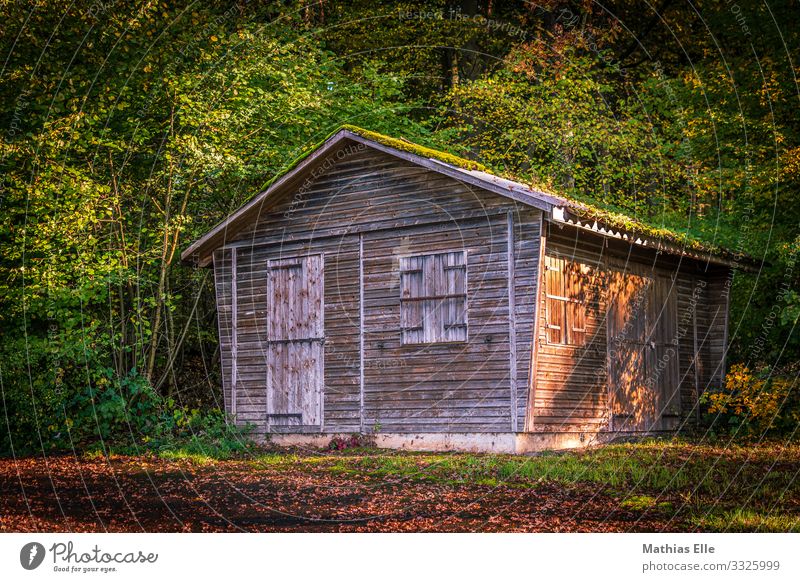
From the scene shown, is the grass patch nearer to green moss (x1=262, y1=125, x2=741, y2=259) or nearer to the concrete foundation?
the concrete foundation

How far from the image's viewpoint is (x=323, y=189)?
20125 millimetres

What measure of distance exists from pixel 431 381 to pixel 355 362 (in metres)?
1.88

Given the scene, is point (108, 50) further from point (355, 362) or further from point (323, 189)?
point (355, 362)

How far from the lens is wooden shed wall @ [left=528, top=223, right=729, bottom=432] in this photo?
17.8 m

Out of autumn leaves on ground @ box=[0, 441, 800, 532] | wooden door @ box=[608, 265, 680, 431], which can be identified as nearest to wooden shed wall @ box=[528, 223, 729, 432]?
wooden door @ box=[608, 265, 680, 431]

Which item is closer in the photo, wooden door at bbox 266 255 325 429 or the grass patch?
the grass patch

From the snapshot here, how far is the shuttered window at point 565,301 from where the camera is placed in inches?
706

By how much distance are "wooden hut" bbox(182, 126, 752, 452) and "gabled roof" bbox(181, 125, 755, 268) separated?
0.04 m

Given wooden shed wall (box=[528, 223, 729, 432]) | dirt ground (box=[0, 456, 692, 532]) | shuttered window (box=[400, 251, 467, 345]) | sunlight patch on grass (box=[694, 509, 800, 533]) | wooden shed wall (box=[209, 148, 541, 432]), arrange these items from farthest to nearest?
shuttered window (box=[400, 251, 467, 345]) < wooden shed wall (box=[528, 223, 729, 432]) < wooden shed wall (box=[209, 148, 541, 432]) < dirt ground (box=[0, 456, 692, 532]) < sunlight patch on grass (box=[694, 509, 800, 533])

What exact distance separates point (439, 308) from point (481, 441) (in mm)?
2598

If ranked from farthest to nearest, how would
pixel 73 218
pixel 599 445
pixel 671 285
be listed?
1. pixel 671 285
2. pixel 73 218
3. pixel 599 445

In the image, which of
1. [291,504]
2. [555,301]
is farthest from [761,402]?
[291,504]

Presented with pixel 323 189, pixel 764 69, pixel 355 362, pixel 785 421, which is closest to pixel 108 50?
pixel 323 189

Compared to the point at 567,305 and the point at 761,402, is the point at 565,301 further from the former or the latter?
the point at 761,402
